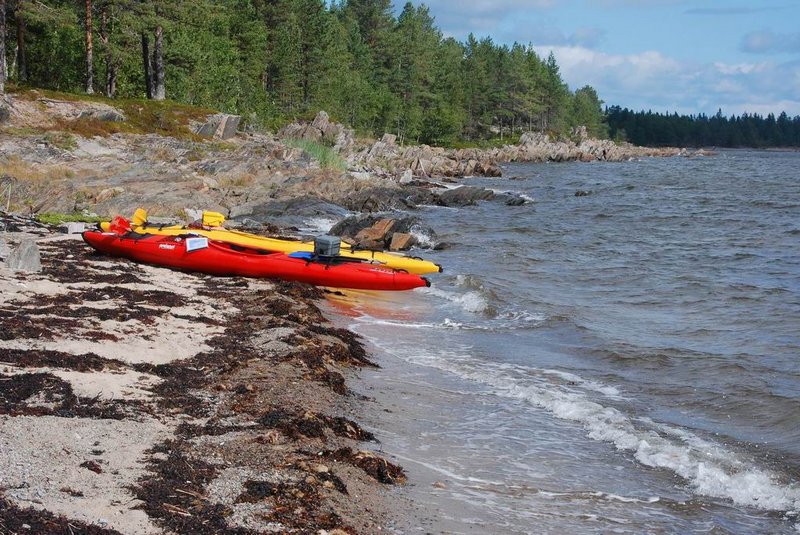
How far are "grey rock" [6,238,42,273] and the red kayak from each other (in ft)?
11.1

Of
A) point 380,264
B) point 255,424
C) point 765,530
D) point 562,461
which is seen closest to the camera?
point 765,530

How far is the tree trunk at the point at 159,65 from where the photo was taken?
1531 inches

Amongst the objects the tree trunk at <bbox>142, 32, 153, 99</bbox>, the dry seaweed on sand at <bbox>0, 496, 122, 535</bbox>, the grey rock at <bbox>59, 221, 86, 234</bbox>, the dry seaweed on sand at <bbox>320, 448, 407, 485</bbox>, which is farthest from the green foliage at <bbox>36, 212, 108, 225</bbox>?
the tree trunk at <bbox>142, 32, 153, 99</bbox>

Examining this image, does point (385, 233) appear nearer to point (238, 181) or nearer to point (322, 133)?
point (238, 181)

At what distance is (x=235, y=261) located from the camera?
16094 millimetres

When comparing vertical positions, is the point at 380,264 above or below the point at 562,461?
above

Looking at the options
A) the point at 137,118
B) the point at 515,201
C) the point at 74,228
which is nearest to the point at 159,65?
the point at 137,118

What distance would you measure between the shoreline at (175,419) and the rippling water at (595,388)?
75cm

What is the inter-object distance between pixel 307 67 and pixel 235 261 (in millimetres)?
55613

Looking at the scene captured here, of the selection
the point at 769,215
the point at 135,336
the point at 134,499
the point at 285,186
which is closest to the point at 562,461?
the point at 134,499

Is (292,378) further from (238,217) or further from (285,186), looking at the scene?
(285,186)

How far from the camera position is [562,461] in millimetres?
8242

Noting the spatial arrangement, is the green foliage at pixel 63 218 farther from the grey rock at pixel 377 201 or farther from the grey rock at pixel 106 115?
the grey rock at pixel 377 201

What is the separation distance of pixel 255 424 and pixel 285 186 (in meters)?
26.8
